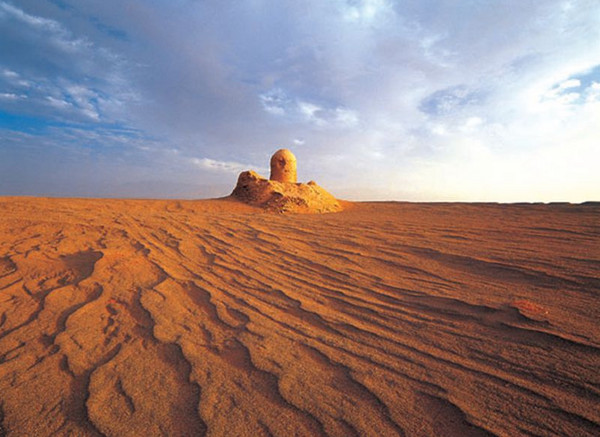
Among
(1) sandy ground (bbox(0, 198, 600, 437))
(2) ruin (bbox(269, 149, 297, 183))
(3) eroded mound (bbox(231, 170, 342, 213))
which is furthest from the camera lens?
(2) ruin (bbox(269, 149, 297, 183))

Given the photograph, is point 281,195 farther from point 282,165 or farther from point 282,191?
point 282,165

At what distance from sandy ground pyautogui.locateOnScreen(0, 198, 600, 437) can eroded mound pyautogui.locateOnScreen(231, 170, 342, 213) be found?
7.84 m

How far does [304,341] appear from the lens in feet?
6.91

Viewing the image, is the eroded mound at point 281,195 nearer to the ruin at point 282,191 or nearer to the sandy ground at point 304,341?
the ruin at point 282,191

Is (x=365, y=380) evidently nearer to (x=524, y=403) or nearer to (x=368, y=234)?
(x=524, y=403)

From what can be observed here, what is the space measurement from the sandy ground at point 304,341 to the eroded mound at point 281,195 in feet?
25.7

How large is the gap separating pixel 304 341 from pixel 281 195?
34.3 ft

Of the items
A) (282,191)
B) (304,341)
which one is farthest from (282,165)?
(304,341)

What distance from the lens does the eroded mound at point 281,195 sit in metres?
12.0

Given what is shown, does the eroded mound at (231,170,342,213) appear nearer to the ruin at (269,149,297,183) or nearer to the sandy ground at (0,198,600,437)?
the ruin at (269,149,297,183)

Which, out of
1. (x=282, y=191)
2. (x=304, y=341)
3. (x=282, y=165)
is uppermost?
(x=282, y=165)

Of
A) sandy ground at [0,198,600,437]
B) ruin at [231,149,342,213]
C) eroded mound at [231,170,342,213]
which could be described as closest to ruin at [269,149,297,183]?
ruin at [231,149,342,213]

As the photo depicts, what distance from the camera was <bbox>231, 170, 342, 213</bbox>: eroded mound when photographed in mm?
12000

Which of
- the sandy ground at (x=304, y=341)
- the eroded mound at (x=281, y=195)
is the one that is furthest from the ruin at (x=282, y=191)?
the sandy ground at (x=304, y=341)
